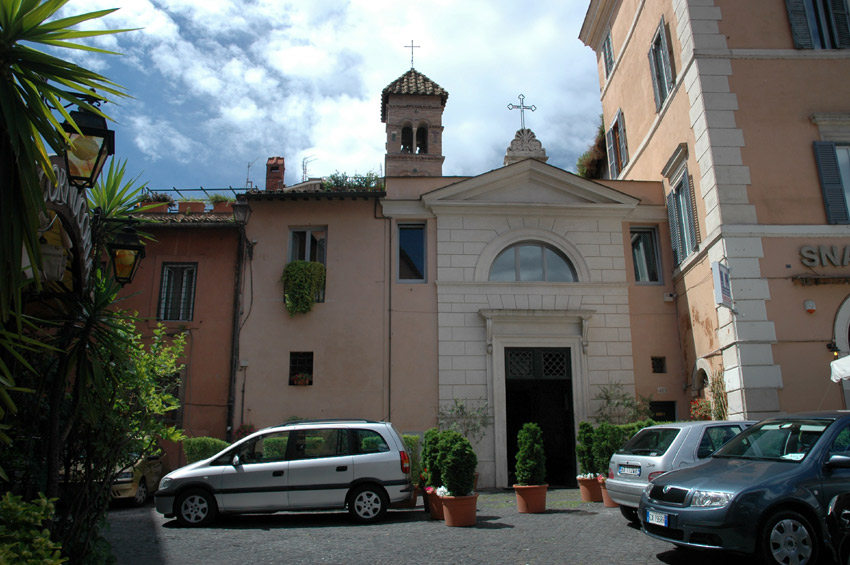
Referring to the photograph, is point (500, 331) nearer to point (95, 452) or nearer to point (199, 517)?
point (199, 517)

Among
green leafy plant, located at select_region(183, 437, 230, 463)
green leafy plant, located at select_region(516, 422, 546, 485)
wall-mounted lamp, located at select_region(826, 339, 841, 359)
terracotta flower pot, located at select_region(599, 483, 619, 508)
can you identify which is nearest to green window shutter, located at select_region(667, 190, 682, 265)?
wall-mounted lamp, located at select_region(826, 339, 841, 359)

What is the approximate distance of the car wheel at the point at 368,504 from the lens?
33.4ft

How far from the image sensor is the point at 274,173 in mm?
18469

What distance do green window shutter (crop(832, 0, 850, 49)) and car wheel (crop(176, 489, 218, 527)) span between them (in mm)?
16121

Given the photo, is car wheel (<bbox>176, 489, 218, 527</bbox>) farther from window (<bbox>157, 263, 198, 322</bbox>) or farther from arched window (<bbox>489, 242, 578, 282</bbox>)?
arched window (<bbox>489, 242, 578, 282</bbox>)

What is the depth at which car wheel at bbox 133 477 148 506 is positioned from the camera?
42.5 ft

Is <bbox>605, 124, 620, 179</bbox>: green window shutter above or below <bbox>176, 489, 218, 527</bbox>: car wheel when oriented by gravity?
above

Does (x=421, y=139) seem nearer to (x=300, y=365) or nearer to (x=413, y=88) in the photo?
(x=413, y=88)

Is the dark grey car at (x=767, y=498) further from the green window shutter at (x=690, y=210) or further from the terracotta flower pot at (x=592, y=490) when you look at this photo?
the green window shutter at (x=690, y=210)

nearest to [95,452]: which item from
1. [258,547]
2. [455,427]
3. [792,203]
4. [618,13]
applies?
[258,547]

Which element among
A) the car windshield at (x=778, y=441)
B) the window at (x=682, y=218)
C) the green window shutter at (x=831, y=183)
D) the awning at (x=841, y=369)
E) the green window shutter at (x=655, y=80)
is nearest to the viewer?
the car windshield at (x=778, y=441)

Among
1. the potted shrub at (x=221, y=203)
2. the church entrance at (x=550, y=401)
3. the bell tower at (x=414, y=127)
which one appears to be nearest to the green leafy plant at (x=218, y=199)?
the potted shrub at (x=221, y=203)

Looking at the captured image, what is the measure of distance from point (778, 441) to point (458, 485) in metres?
4.24

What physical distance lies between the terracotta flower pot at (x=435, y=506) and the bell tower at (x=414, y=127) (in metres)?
26.3
